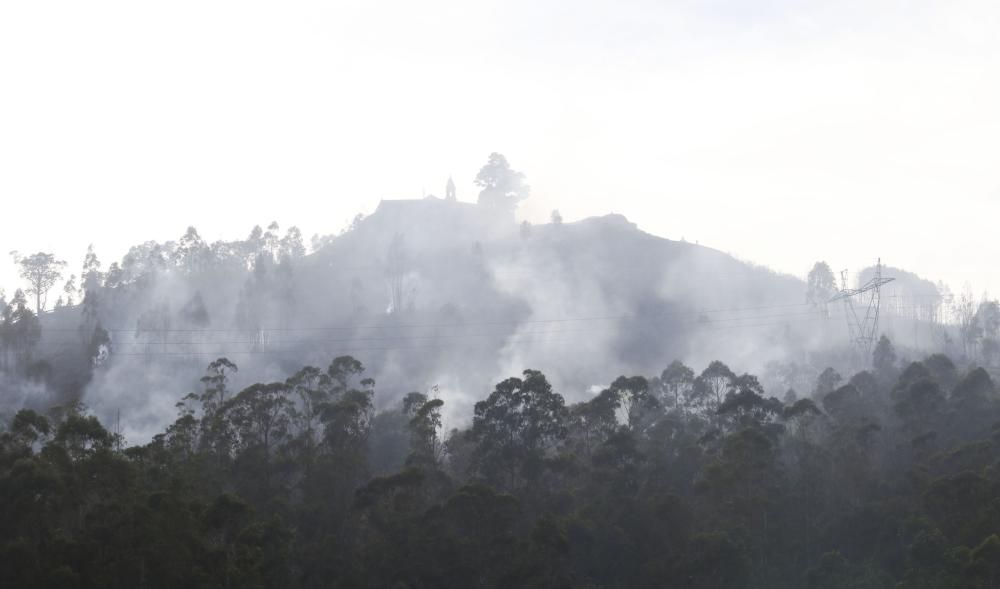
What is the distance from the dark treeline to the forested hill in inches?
1882

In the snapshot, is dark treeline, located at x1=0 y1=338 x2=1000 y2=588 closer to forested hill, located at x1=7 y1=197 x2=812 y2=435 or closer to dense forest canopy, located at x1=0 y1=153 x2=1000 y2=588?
dense forest canopy, located at x1=0 y1=153 x2=1000 y2=588

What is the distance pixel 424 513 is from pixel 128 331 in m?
116

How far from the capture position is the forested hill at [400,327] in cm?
14738

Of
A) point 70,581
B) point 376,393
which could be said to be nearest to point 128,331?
point 376,393

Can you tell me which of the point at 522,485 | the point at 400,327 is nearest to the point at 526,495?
the point at 522,485

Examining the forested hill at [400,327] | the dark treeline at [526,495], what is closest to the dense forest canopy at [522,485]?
the dark treeline at [526,495]

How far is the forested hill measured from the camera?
147 m

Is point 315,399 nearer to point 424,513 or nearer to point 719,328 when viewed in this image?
point 424,513

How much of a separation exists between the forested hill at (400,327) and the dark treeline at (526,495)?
47804 millimetres

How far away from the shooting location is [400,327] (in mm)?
171000

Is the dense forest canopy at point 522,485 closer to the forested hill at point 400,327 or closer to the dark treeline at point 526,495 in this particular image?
the dark treeline at point 526,495

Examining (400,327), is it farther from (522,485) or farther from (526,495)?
(526,495)

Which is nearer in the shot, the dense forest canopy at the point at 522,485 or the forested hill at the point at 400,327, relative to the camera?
the dense forest canopy at the point at 522,485

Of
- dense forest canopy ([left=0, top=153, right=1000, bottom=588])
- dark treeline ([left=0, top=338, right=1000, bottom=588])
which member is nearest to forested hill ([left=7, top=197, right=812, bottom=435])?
dense forest canopy ([left=0, top=153, right=1000, bottom=588])
